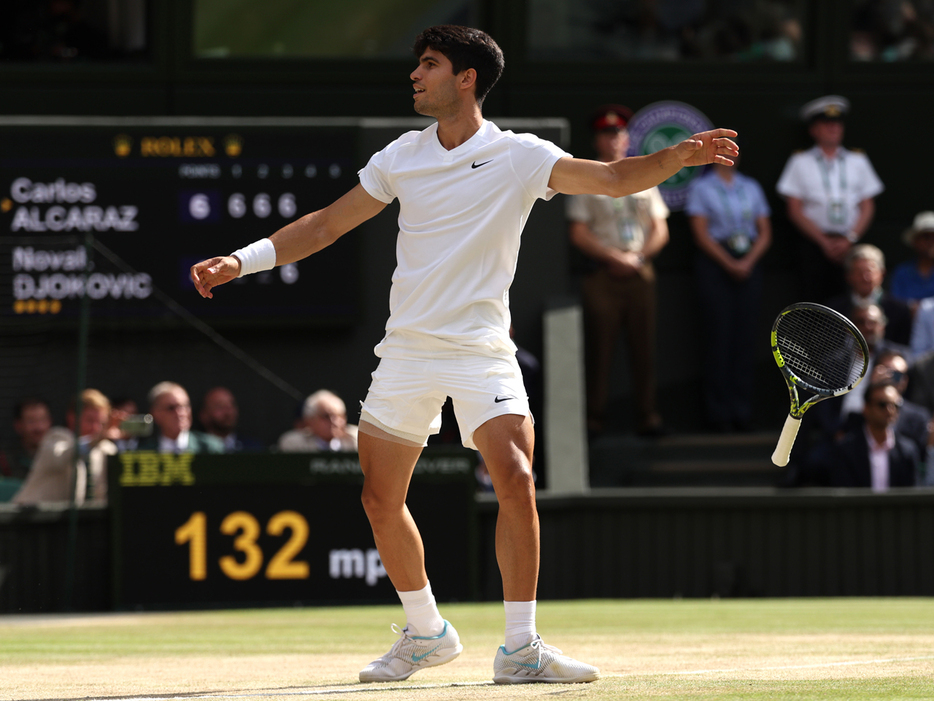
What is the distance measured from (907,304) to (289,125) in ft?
15.5

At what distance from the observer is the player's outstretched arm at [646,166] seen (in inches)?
169

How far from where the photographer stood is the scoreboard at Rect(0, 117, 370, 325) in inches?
414

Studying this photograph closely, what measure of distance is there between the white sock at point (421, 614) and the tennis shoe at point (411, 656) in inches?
0.7

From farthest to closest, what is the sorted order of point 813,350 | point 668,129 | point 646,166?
1. point 668,129
2. point 813,350
3. point 646,166

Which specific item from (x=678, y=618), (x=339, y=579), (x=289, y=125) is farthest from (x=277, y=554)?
(x=289, y=125)

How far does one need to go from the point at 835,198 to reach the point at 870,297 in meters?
1.63

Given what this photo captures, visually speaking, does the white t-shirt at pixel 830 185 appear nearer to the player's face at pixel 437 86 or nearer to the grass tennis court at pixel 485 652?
the grass tennis court at pixel 485 652

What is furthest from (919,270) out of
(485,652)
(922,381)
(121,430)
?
(485,652)

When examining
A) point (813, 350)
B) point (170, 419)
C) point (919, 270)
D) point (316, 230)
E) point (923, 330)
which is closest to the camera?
point (316, 230)

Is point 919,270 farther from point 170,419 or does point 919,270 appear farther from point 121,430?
point 121,430

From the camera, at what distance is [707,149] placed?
169 inches

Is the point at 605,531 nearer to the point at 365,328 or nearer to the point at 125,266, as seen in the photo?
the point at 365,328

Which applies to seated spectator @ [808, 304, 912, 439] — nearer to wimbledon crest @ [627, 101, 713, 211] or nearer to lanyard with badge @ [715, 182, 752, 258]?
lanyard with badge @ [715, 182, 752, 258]

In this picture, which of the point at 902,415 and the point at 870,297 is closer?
the point at 902,415
